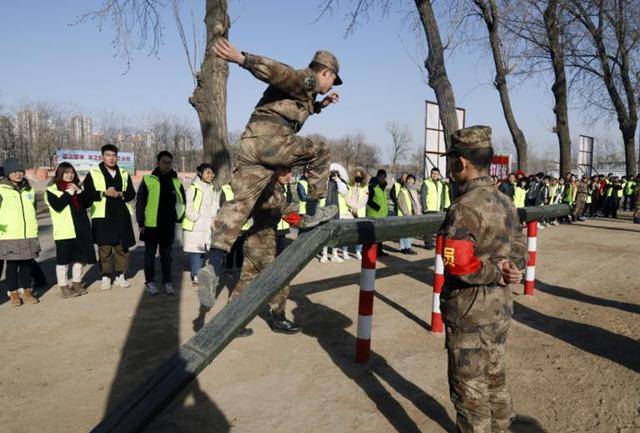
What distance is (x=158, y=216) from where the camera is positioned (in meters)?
Answer: 6.58

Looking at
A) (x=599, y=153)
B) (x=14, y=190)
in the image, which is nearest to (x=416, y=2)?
(x=14, y=190)

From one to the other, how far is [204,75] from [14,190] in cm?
388

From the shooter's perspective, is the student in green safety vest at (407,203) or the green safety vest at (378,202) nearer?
the green safety vest at (378,202)

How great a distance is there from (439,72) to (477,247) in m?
9.23

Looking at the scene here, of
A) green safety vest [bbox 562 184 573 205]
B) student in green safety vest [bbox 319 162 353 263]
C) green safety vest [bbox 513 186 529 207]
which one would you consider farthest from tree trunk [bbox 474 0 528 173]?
student in green safety vest [bbox 319 162 353 263]

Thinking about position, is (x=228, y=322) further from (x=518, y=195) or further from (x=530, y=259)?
(x=518, y=195)

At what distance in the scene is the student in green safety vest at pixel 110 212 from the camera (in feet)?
21.0

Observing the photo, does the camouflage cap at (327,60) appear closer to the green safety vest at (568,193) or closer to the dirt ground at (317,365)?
the dirt ground at (317,365)

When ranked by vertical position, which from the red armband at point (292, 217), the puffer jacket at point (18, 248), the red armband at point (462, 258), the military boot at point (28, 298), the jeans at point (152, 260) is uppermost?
the red armband at point (462, 258)

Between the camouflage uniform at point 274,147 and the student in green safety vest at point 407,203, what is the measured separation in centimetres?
692

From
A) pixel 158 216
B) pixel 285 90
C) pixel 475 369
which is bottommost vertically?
pixel 475 369

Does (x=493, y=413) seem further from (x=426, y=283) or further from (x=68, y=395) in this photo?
(x=426, y=283)

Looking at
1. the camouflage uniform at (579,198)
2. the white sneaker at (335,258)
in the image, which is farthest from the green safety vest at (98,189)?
the camouflage uniform at (579,198)

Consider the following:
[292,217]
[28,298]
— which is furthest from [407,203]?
[28,298]
